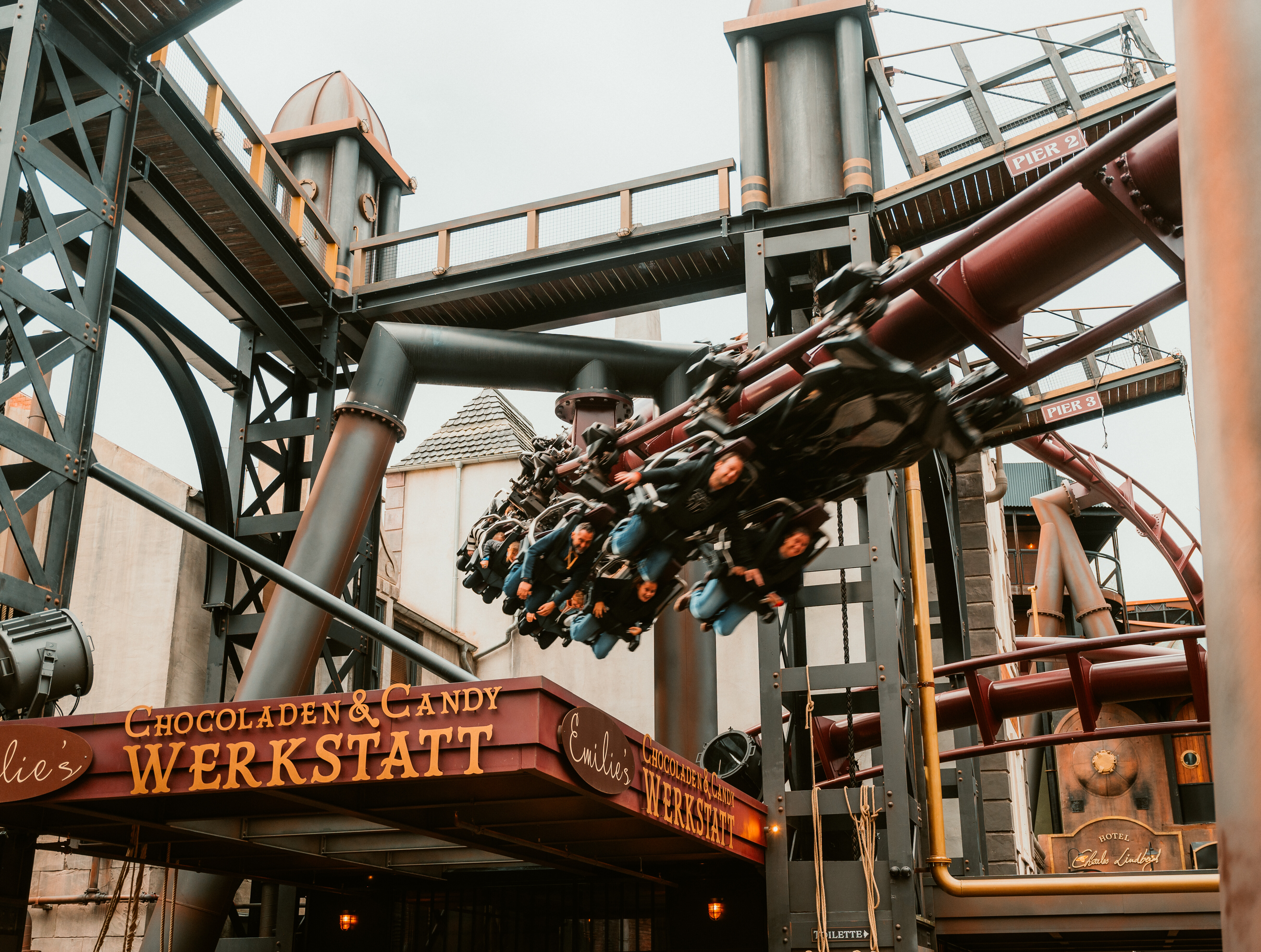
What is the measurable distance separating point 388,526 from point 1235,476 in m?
23.3

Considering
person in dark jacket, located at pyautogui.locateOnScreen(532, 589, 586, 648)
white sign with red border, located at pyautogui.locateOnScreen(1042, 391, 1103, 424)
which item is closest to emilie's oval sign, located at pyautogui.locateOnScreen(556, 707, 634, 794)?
person in dark jacket, located at pyautogui.locateOnScreen(532, 589, 586, 648)

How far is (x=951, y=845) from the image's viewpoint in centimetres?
1591

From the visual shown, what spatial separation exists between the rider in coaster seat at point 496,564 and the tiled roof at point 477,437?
1341cm

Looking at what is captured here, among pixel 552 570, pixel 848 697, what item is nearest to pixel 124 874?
pixel 552 570

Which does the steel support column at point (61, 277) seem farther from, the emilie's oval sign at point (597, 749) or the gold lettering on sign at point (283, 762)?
the emilie's oval sign at point (597, 749)

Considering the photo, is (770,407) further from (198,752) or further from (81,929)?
(81,929)

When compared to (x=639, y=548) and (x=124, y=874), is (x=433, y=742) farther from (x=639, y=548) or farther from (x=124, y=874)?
(x=124, y=874)

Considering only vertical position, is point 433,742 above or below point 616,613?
below

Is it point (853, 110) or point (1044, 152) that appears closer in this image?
point (1044, 152)

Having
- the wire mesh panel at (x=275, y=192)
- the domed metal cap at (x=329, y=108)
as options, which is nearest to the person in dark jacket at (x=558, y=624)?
the wire mesh panel at (x=275, y=192)

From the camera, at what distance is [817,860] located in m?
10.1

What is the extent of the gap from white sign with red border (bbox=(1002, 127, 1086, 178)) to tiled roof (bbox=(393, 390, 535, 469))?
14999 millimetres

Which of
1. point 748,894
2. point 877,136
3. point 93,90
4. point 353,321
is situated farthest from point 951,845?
point 93,90

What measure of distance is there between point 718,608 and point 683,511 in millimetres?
771
